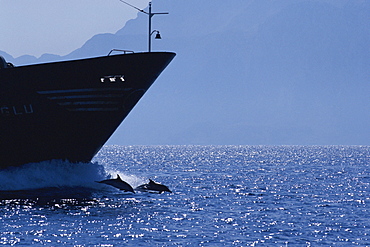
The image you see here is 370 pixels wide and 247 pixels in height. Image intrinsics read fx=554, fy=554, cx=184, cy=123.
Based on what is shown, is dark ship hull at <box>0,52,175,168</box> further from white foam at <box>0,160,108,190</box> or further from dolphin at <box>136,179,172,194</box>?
dolphin at <box>136,179,172,194</box>

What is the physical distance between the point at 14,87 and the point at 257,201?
16272 mm

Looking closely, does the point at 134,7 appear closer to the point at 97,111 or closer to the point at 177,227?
the point at 97,111

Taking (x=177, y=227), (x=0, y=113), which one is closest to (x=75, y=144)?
(x=0, y=113)

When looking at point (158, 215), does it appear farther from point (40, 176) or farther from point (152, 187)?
point (40, 176)

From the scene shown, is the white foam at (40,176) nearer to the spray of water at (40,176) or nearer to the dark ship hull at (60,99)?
the spray of water at (40,176)

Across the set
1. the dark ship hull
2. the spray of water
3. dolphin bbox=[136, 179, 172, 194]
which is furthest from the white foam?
dolphin bbox=[136, 179, 172, 194]

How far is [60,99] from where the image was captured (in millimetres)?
31031

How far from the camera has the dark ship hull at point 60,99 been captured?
30906mm

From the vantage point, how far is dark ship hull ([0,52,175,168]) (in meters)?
30.9

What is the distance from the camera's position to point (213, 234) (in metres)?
22.5

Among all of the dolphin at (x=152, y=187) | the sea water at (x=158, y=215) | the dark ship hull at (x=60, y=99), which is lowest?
the sea water at (x=158, y=215)

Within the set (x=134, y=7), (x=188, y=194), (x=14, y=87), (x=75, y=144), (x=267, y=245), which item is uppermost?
(x=134, y=7)

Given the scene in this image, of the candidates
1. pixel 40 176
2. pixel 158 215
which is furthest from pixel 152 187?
pixel 158 215

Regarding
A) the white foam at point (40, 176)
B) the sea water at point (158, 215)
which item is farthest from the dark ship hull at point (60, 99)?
the sea water at point (158, 215)
